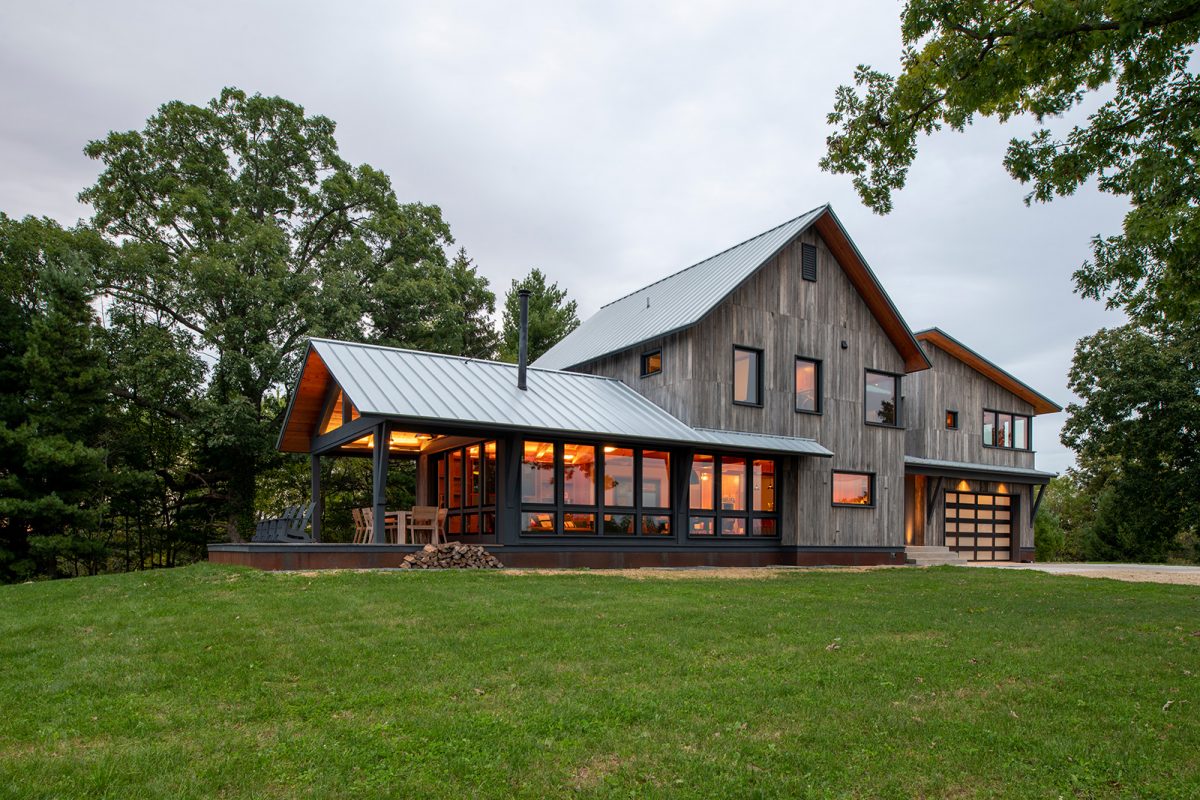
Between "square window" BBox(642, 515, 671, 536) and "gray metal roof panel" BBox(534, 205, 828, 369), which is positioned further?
"gray metal roof panel" BBox(534, 205, 828, 369)

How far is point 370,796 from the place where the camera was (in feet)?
12.9

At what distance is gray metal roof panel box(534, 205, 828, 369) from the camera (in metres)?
19.4

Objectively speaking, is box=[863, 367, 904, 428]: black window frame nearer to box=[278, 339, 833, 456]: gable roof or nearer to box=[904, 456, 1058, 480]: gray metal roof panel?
box=[904, 456, 1058, 480]: gray metal roof panel

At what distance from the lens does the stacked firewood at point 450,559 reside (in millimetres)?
14473

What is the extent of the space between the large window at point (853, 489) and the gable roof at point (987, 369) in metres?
6.71

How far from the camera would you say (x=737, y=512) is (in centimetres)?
1920

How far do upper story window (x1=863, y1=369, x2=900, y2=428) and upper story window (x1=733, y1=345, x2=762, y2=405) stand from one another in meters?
3.33

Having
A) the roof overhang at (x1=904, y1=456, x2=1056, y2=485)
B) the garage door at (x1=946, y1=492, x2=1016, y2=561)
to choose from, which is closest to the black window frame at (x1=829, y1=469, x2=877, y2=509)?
the roof overhang at (x1=904, y1=456, x2=1056, y2=485)

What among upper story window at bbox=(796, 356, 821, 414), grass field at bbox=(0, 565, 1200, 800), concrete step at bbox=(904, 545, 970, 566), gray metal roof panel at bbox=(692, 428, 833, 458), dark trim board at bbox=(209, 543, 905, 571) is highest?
upper story window at bbox=(796, 356, 821, 414)

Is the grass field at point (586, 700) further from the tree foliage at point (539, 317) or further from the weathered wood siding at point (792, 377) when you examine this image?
the tree foliage at point (539, 317)

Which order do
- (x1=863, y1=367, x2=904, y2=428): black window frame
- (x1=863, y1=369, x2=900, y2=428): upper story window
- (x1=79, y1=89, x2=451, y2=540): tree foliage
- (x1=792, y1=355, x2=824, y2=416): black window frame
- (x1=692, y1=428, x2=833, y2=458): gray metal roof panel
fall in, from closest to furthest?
(x1=692, y1=428, x2=833, y2=458): gray metal roof panel, (x1=792, y1=355, x2=824, y2=416): black window frame, (x1=863, y1=367, x2=904, y2=428): black window frame, (x1=863, y1=369, x2=900, y2=428): upper story window, (x1=79, y1=89, x2=451, y2=540): tree foliage

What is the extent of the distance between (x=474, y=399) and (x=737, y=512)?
6.78 m

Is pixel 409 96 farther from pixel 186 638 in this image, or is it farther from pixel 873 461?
pixel 186 638

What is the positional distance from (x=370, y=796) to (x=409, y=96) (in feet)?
80.6
